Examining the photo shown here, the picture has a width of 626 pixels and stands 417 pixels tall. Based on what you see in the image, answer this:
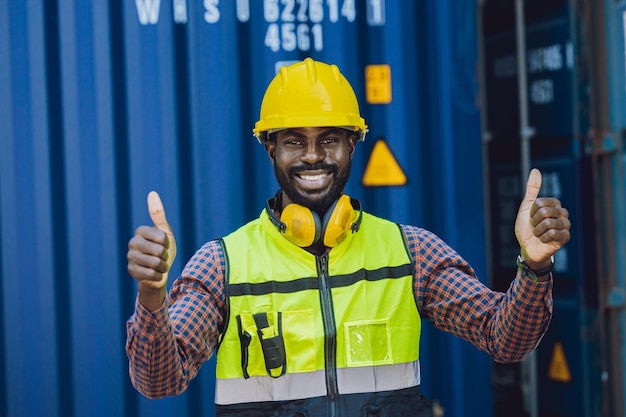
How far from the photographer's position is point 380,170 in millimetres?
3619

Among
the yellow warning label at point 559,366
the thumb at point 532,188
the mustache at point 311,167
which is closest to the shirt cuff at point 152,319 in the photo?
the mustache at point 311,167

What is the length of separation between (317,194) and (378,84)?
3.85 feet

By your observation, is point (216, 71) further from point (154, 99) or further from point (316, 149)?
point (316, 149)

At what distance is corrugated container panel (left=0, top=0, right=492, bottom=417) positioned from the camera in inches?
133

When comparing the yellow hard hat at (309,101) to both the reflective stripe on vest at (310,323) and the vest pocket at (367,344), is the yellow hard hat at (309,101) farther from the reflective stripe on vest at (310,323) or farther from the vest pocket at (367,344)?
the vest pocket at (367,344)

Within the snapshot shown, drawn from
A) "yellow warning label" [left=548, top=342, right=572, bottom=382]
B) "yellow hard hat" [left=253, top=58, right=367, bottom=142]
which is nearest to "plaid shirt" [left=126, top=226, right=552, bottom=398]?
"yellow hard hat" [left=253, top=58, right=367, bottom=142]

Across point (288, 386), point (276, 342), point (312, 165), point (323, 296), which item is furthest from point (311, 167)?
point (288, 386)

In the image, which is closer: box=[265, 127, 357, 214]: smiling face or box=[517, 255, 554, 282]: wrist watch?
box=[517, 255, 554, 282]: wrist watch

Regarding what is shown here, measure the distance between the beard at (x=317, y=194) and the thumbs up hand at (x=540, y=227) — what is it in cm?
53

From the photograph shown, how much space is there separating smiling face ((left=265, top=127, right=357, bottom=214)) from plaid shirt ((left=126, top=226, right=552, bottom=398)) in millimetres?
271

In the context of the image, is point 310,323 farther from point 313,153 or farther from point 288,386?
point 313,153

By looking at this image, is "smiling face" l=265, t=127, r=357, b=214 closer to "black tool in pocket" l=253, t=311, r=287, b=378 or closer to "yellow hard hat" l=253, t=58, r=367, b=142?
"yellow hard hat" l=253, t=58, r=367, b=142

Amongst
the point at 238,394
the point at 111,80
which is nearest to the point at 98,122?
the point at 111,80

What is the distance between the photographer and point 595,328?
13.2ft
